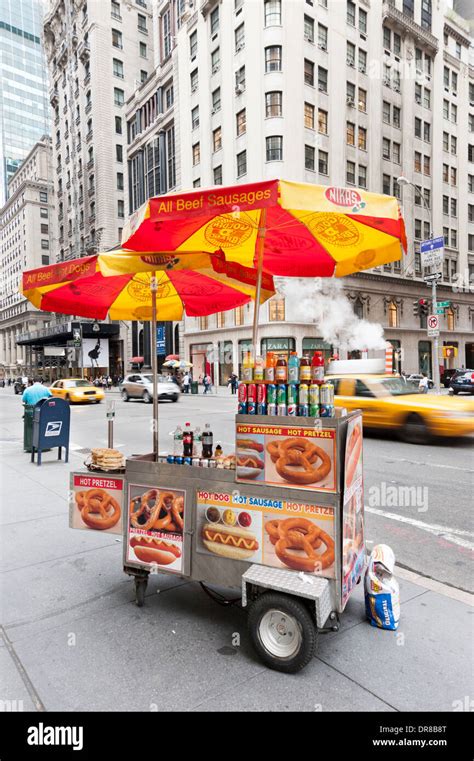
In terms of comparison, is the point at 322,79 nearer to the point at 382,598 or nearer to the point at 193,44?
the point at 193,44

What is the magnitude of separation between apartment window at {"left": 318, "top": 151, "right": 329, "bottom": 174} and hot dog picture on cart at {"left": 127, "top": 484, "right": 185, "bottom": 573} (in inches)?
1409

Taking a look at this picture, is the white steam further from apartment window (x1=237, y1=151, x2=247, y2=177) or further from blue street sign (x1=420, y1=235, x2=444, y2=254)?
blue street sign (x1=420, y1=235, x2=444, y2=254)

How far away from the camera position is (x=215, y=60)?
36.7m

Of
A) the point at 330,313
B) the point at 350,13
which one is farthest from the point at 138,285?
the point at 350,13

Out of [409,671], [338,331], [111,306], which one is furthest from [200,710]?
[338,331]

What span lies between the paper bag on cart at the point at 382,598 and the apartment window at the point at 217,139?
39.3m

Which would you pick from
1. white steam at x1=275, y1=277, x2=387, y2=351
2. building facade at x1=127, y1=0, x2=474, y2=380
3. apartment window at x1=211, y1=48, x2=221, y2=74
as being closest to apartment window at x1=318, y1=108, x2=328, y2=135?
building facade at x1=127, y1=0, x2=474, y2=380

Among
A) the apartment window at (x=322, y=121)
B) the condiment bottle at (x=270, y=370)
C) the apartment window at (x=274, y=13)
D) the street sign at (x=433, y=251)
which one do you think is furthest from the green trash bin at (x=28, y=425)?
the apartment window at (x=274, y=13)

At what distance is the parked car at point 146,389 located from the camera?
23.6m

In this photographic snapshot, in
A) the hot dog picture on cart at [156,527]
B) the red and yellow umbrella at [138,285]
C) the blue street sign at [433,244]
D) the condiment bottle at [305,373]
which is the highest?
the blue street sign at [433,244]

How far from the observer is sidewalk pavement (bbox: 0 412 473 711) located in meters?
2.40

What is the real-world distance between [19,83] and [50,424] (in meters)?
157

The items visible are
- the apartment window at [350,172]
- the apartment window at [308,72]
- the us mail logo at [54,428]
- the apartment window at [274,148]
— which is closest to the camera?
the us mail logo at [54,428]

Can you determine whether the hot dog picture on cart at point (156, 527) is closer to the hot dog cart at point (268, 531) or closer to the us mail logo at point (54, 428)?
the hot dog cart at point (268, 531)
